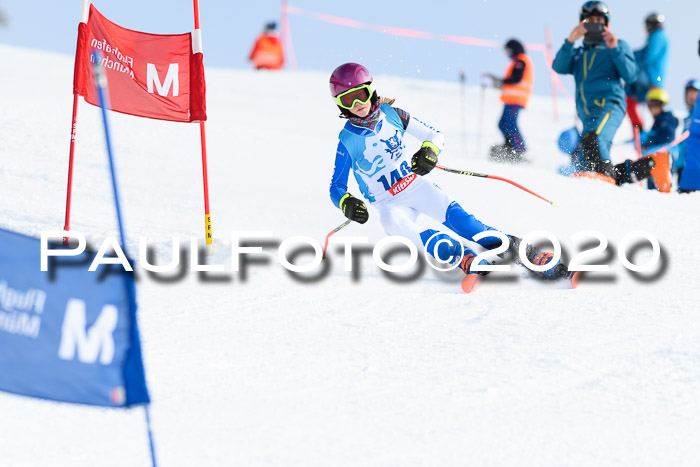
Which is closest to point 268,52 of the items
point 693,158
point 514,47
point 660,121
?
point 514,47

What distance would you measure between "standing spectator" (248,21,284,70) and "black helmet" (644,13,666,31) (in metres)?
9.83

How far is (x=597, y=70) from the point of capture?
7859mm

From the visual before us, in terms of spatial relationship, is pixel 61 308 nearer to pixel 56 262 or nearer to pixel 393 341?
pixel 56 262

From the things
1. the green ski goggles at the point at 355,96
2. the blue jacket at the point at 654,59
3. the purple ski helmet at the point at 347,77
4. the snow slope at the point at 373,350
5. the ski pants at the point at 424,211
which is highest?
the blue jacket at the point at 654,59

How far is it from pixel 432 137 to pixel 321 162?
12.4 ft

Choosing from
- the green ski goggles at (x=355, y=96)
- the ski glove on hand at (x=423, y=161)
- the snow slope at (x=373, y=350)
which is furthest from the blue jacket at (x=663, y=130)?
the green ski goggles at (x=355, y=96)

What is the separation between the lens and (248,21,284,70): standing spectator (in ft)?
57.7

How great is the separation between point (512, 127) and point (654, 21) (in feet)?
6.77

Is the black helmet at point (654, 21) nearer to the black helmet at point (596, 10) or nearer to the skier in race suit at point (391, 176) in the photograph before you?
the black helmet at point (596, 10)

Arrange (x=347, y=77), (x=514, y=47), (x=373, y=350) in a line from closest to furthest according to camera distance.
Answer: (x=373, y=350)
(x=347, y=77)
(x=514, y=47)

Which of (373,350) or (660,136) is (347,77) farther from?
(660,136)

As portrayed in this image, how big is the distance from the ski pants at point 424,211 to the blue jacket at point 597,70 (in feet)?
12.1

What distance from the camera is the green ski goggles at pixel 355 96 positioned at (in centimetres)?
474

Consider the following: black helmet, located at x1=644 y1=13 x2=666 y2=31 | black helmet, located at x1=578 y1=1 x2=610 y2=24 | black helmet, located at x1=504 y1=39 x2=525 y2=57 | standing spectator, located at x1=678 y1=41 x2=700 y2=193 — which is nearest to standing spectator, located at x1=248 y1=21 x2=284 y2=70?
black helmet, located at x1=504 y1=39 x2=525 y2=57
